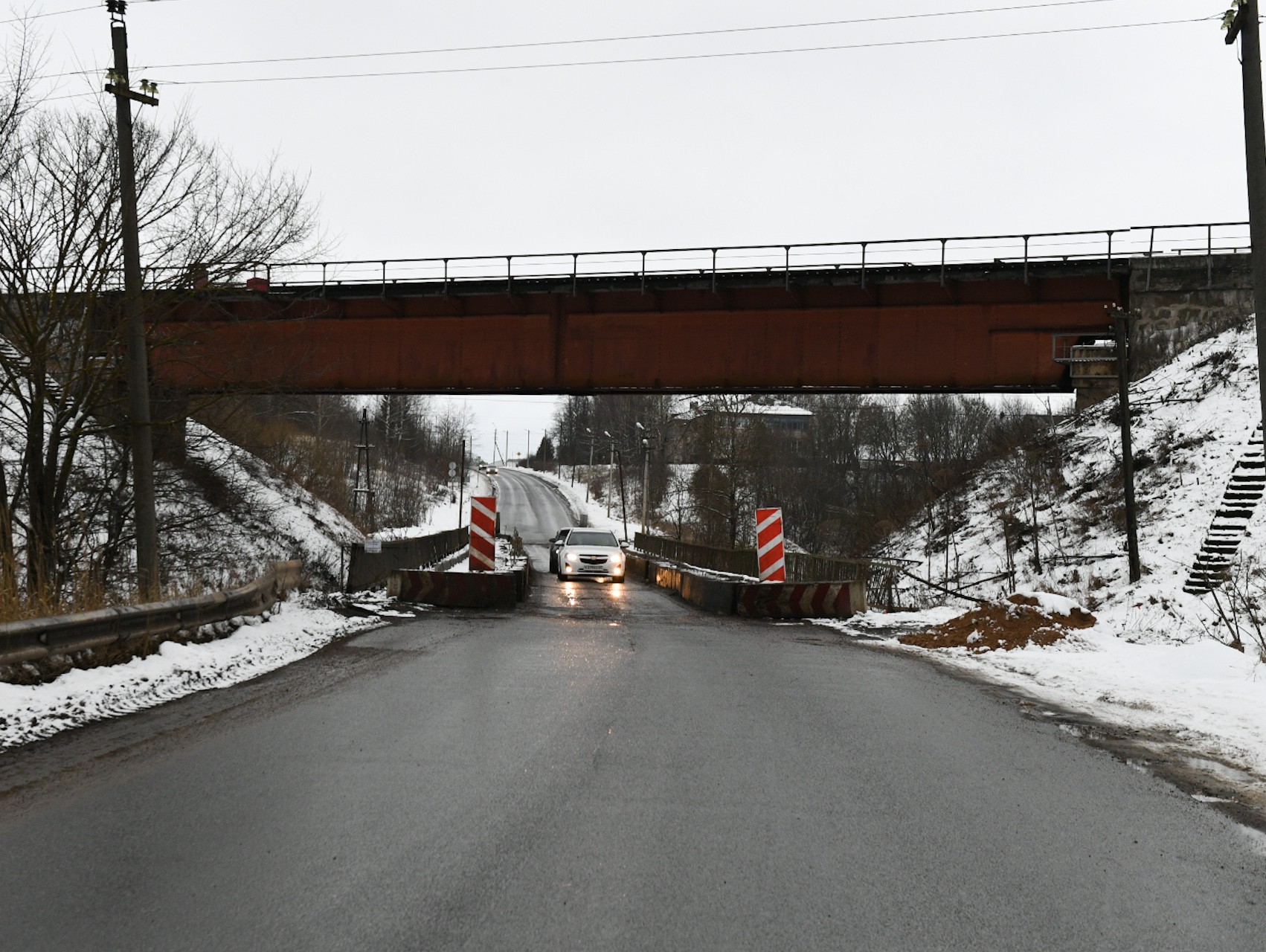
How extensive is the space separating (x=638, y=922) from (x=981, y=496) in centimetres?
3697

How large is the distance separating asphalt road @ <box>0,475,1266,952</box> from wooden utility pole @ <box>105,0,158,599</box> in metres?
6.61

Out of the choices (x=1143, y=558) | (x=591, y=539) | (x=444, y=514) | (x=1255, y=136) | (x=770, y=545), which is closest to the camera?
(x=1255, y=136)

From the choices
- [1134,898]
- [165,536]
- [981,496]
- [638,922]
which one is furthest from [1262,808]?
[981,496]

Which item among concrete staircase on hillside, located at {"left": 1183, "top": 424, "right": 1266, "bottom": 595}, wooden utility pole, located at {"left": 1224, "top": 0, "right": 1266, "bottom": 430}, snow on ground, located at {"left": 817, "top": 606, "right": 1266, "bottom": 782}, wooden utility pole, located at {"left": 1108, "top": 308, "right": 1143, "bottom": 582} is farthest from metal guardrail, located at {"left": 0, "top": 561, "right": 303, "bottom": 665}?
wooden utility pole, located at {"left": 1108, "top": 308, "right": 1143, "bottom": 582}

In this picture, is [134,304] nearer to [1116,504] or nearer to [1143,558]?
[1143,558]

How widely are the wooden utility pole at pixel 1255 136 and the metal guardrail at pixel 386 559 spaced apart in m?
16.0

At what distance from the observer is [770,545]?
21422 mm

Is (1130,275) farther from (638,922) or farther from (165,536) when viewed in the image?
(638,922)

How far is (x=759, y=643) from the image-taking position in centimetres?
1485

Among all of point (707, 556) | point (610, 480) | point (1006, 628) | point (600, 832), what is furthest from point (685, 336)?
point (610, 480)

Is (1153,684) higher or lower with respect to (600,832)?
lower

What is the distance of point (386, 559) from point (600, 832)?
1973cm

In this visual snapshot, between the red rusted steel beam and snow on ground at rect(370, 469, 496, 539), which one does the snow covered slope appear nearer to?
the red rusted steel beam

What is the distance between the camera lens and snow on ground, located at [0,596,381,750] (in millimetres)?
7777
